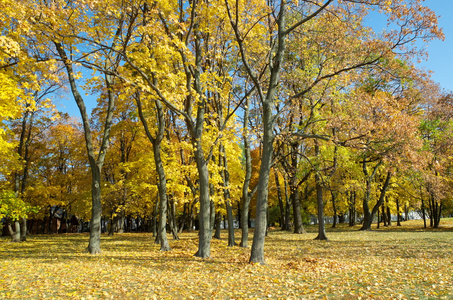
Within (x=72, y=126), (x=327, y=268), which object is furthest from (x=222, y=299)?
(x=72, y=126)

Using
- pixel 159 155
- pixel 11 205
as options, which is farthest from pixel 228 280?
pixel 11 205

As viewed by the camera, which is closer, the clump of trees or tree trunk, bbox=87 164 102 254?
the clump of trees

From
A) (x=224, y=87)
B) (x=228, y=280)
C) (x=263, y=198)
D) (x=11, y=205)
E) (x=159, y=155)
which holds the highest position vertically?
(x=224, y=87)

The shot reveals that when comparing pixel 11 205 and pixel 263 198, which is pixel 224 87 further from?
pixel 11 205

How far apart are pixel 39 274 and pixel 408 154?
10.3 metres

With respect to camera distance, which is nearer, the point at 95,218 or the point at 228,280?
the point at 228,280

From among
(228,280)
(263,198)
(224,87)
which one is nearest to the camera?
(228,280)

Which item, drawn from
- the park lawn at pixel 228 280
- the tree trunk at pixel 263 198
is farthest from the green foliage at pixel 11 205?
the tree trunk at pixel 263 198

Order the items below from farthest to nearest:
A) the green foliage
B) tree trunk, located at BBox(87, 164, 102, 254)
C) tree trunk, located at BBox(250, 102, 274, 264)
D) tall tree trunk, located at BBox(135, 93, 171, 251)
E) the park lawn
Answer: tall tree trunk, located at BBox(135, 93, 171, 251) < the green foliage < tree trunk, located at BBox(87, 164, 102, 254) < tree trunk, located at BBox(250, 102, 274, 264) < the park lawn

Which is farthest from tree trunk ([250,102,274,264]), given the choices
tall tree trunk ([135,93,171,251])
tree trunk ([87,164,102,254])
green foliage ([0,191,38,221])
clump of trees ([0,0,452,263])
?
green foliage ([0,191,38,221])

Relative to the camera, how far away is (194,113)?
13.8 m

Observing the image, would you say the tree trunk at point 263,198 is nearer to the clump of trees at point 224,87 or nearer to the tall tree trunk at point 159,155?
the clump of trees at point 224,87

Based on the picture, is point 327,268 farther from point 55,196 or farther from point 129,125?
point 55,196

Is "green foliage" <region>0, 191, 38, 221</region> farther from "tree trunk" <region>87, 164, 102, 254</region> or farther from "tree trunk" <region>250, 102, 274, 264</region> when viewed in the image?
"tree trunk" <region>250, 102, 274, 264</region>
